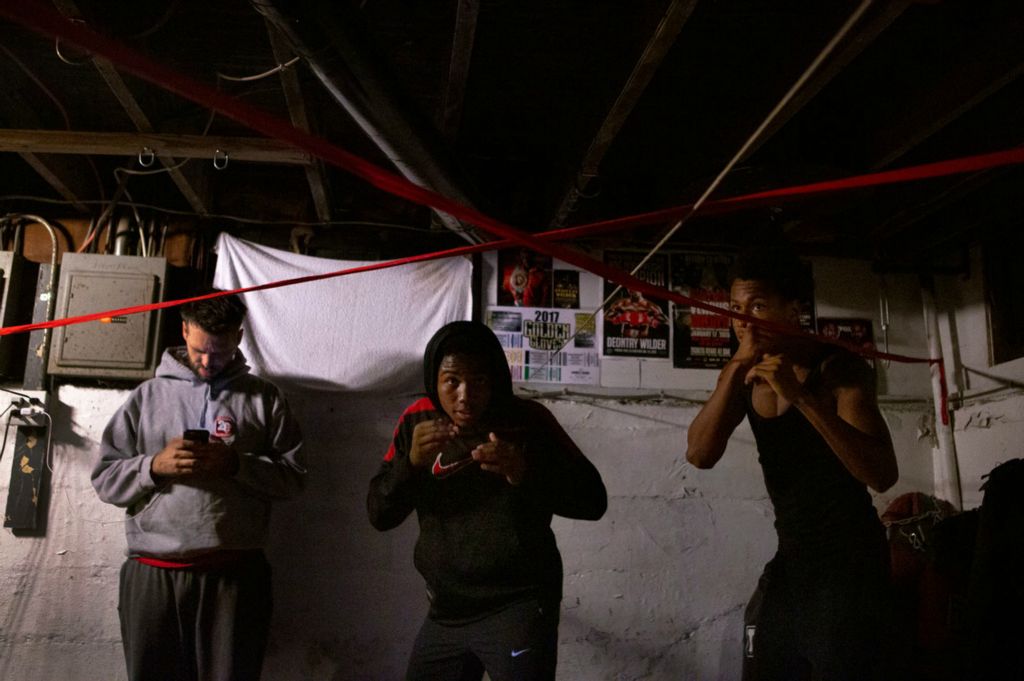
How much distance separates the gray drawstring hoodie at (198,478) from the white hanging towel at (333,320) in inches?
15.2

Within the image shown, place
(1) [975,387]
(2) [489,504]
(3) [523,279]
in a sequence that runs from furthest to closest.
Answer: (3) [523,279], (1) [975,387], (2) [489,504]

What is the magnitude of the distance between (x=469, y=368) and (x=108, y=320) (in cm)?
223

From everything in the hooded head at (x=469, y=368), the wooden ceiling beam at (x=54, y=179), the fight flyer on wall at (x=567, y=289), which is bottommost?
the hooded head at (x=469, y=368)

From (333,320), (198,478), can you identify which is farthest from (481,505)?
(333,320)

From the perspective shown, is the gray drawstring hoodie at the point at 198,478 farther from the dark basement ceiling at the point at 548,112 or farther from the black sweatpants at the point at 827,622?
the black sweatpants at the point at 827,622

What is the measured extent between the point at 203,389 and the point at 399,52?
67.6 inches

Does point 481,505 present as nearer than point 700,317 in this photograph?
Yes

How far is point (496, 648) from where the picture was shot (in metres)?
2.05

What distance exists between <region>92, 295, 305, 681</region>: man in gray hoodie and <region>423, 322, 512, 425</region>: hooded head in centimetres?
103

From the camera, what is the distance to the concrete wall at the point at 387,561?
353 cm

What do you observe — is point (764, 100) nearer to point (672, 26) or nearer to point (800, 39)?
point (800, 39)

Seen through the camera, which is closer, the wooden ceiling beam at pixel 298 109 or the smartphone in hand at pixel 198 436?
the wooden ceiling beam at pixel 298 109

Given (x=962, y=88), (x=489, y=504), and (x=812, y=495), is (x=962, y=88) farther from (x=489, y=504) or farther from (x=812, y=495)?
(x=489, y=504)

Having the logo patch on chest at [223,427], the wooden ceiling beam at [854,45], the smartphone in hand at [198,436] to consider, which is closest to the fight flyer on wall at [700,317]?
the wooden ceiling beam at [854,45]
